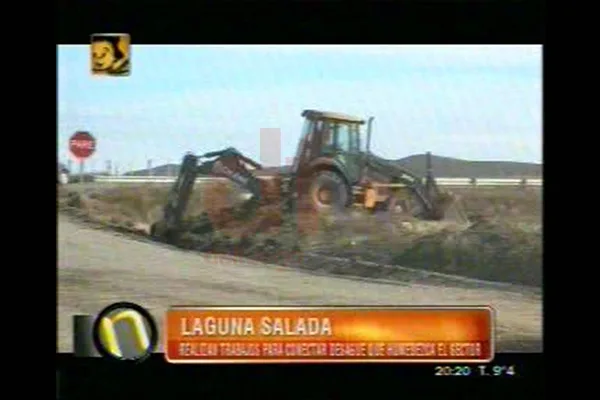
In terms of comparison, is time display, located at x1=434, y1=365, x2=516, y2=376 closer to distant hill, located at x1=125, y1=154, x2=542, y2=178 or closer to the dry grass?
the dry grass

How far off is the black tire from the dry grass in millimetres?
33

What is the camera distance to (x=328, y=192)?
2.85 metres

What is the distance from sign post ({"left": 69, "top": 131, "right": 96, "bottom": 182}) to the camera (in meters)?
2.81

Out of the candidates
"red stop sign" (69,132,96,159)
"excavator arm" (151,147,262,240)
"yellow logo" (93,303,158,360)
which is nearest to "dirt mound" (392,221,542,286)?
"excavator arm" (151,147,262,240)

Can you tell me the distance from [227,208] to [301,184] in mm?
221

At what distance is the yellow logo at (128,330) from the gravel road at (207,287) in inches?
1.0

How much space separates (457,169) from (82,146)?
1056mm

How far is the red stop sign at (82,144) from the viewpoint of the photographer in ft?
9.21

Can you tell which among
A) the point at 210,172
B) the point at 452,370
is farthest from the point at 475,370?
the point at 210,172

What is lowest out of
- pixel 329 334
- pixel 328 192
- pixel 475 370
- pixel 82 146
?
pixel 475 370

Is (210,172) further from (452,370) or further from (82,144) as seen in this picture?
(452,370)
